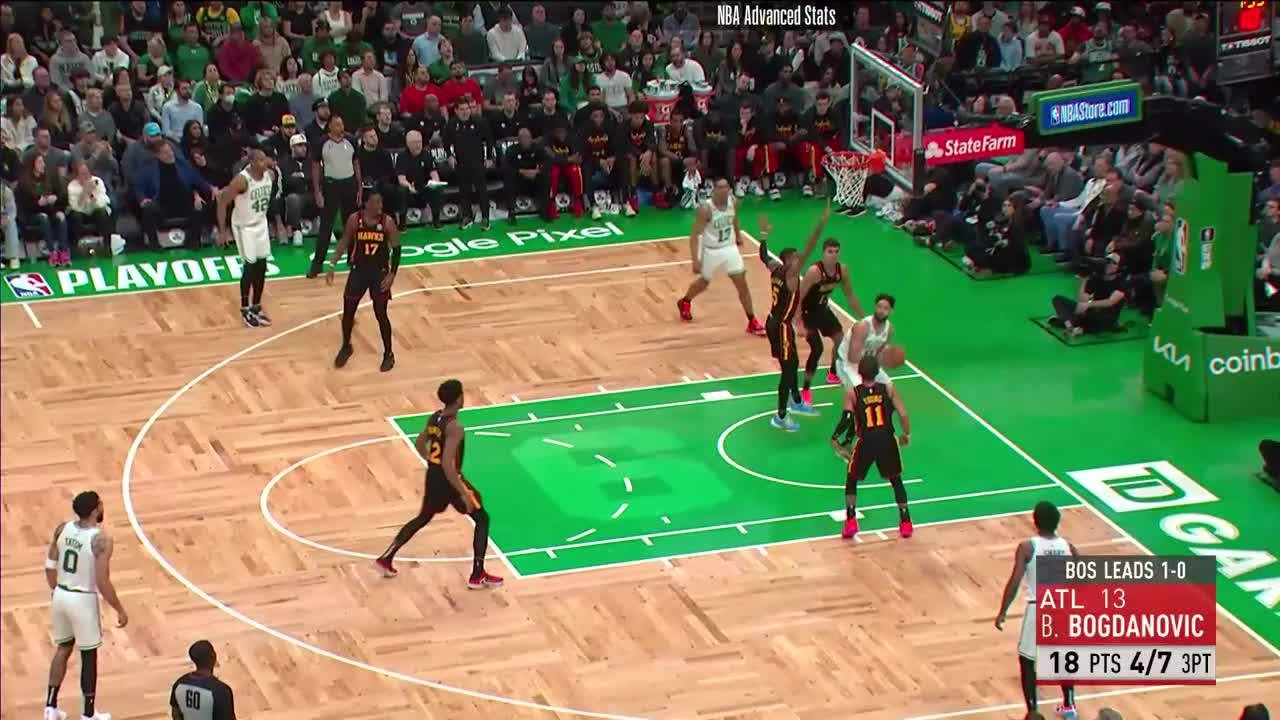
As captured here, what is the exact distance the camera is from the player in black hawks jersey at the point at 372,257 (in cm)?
2161

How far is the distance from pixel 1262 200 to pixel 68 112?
49.3 ft

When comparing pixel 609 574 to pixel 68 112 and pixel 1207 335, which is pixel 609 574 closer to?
pixel 1207 335

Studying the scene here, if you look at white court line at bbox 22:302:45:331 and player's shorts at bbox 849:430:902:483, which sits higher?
player's shorts at bbox 849:430:902:483

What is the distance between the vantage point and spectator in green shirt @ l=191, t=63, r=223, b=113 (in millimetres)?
27994

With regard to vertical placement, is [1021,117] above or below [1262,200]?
above

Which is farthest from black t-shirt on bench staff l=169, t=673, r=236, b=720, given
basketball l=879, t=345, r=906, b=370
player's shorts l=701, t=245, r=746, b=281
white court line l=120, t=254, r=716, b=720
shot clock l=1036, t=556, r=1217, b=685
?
player's shorts l=701, t=245, r=746, b=281

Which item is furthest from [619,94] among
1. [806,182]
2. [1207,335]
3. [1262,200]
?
[1207,335]

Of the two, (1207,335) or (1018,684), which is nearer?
(1018,684)

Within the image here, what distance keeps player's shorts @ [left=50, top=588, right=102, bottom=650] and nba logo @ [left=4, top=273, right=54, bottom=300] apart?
1089 cm

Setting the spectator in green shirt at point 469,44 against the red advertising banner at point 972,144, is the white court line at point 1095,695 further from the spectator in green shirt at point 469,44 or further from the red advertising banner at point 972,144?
the spectator in green shirt at point 469,44

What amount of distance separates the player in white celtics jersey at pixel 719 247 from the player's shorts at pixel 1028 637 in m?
8.82

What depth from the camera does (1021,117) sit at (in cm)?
2067

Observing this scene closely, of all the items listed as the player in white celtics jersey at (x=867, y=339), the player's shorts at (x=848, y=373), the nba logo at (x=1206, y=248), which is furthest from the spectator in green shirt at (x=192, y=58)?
the nba logo at (x=1206, y=248)

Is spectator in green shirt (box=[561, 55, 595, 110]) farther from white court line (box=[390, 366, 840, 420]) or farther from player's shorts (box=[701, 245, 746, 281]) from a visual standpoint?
white court line (box=[390, 366, 840, 420])
